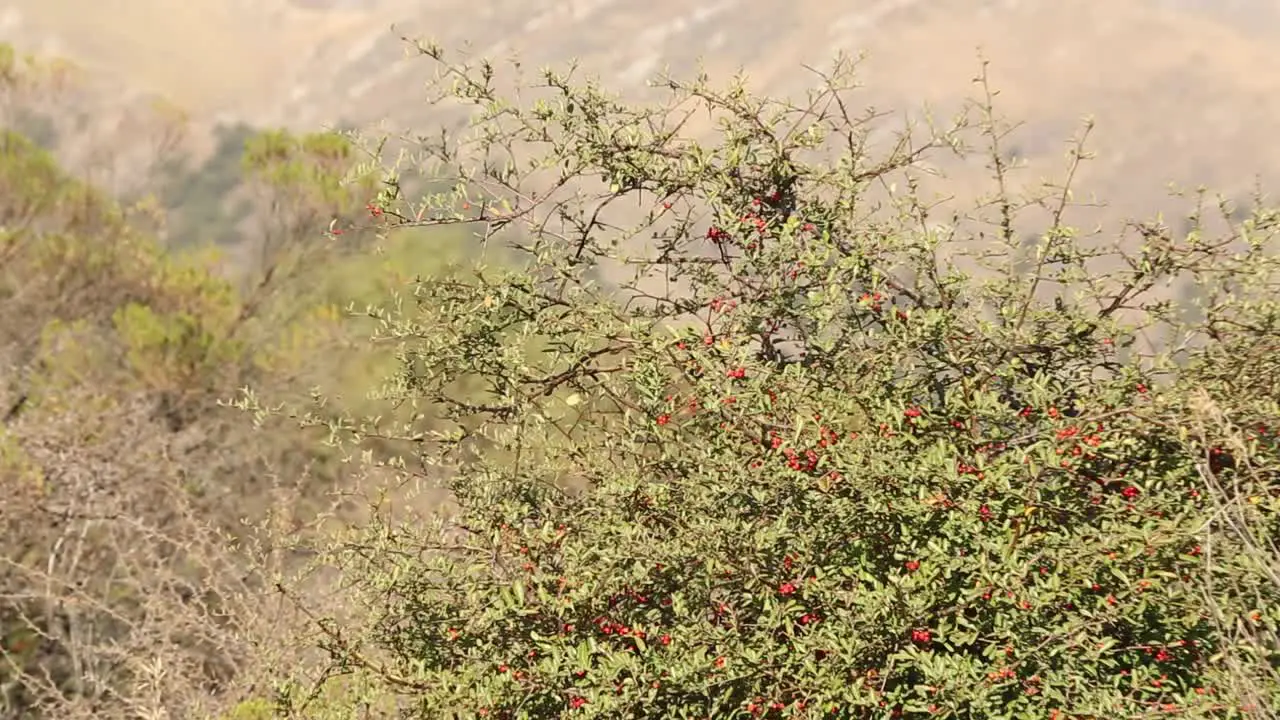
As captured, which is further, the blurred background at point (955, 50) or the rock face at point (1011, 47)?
the rock face at point (1011, 47)

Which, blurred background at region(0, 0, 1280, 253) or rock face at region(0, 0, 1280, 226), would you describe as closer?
blurred background at region(0, 0, 1280, 253)

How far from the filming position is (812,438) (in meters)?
3.31

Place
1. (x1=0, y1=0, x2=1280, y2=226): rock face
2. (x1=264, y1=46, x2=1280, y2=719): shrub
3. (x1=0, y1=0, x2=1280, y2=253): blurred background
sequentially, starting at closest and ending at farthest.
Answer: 1. (x1=264, y1=46, x2=1280, y2=719): shrub
2. (x1=0, y1=0, x2=1280, y2=253): blurred background
3. (x1=0, y1=0, x2=1280, y2=226): rock face

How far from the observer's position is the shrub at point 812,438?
3115 millimetres

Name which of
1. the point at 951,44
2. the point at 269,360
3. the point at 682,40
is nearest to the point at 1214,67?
the point at 951,44

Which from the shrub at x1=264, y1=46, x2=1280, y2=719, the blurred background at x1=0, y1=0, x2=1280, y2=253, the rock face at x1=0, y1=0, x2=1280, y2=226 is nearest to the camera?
the shrub at x1=264, y1=46, x2=1280, y2=719

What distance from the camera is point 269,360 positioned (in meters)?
13.2

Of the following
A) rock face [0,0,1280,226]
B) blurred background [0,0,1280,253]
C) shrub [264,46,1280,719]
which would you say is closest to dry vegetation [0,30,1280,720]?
shrub [264,46,1280,719]

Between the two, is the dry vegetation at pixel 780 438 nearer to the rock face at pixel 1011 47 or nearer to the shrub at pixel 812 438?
the shrub at pixel 812 438

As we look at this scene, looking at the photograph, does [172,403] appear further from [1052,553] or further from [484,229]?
[1052,553]

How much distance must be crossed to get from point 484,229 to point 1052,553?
2146 mm

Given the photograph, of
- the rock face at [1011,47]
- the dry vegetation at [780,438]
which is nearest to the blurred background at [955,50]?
the rock face at [1011,47]

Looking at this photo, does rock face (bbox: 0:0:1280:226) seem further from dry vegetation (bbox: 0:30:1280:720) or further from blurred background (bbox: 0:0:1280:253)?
dry vegetation (bbox: 0:30:1280:720)

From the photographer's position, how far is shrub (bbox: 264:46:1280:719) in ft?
10.2
